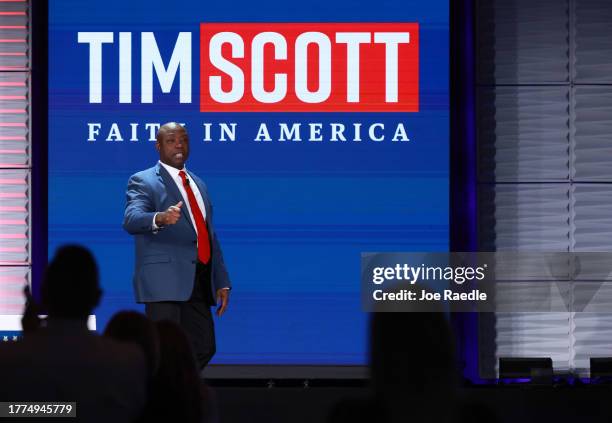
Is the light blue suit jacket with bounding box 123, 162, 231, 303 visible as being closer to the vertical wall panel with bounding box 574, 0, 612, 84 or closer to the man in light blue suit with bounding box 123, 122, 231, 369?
the man in light blue suit with bounding box 123, 122, 231, 369

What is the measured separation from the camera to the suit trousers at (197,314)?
607cm

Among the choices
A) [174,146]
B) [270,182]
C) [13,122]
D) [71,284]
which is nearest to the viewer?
[71,284]

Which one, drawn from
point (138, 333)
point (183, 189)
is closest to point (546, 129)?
point (183, 189)

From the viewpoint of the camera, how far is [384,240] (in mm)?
6453

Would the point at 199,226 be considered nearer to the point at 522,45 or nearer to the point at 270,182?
the point at 270,182

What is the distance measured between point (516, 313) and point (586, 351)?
0.50 meters

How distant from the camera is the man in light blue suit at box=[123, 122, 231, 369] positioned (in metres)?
6.07

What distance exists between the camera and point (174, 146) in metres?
6.37

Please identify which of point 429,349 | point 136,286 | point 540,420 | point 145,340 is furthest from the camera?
point 136,286

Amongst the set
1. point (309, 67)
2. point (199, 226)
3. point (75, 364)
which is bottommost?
point (75, 364)

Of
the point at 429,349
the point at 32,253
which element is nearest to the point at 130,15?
the point at 32,253

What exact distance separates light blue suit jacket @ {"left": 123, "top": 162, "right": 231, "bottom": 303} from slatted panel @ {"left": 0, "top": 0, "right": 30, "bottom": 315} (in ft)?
2.63

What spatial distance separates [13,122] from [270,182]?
171cm

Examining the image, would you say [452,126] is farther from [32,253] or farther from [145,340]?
[145,340]
